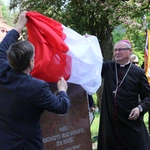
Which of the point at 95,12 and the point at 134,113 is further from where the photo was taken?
the point at 95,12

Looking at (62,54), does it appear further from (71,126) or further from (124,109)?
(124,109)

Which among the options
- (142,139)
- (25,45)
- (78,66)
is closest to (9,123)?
(25,45)

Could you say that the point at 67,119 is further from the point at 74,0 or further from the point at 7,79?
the point at 74,0

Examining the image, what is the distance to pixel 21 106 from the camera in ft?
8.06

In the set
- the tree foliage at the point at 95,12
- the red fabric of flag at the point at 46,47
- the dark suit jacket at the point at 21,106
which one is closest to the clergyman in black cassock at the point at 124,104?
the red fabric of flag at the point at 46,47

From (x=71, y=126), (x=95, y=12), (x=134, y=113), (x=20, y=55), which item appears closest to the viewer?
(x=20, y=55)

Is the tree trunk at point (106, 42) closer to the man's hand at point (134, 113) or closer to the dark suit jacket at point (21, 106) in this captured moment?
the man's hand at point (134, 113)

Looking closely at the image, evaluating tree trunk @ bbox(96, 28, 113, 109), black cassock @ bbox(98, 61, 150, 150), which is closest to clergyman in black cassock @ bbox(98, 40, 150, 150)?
black cassock @ bbox(98, 61, 150, 150)

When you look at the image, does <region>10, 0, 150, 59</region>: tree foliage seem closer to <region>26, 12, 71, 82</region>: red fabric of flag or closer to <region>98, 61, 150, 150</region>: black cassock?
<region>98, 61, 150, 150</region>: black cassock

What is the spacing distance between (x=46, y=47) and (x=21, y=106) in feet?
3.04

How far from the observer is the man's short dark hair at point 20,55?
2.38m

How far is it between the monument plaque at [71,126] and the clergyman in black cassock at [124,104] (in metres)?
0.28

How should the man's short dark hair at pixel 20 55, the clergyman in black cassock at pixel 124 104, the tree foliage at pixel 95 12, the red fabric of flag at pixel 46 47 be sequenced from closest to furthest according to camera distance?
1. the man's short dark hair at pixel 20 55
2. the red fabric of flag at pixel 46 47
3. the clergyman in black cassock at pixel 124 104
4. the tree foliage at pixel 95 12

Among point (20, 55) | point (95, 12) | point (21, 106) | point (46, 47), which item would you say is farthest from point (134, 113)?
point (95, 12)
